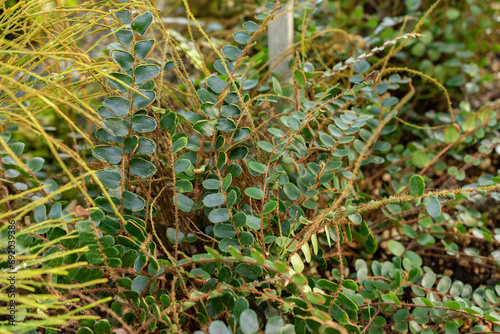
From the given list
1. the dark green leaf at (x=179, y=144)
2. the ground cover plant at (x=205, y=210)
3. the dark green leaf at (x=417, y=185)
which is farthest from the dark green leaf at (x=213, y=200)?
the dark green leaf at (x=417, y=185)

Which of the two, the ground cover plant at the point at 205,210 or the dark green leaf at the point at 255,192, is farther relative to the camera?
the dark green leaf at the point at 255,192

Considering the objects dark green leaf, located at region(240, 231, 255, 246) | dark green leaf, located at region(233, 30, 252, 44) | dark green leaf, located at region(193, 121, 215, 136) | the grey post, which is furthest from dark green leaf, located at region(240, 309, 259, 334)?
the grey post

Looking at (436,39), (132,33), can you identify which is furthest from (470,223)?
(132,33)

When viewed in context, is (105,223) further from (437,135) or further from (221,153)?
(437,135)

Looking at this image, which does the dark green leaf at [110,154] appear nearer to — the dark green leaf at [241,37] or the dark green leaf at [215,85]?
the dark green leaf at [215,85]

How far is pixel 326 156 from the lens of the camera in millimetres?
1001

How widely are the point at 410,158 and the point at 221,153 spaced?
773 millimetres

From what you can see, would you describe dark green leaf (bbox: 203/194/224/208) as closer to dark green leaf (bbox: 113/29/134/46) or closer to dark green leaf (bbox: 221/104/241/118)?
dark green leaf (bbox: 221/104/241/118)

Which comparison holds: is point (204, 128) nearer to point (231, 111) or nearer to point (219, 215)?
point (231, 111)

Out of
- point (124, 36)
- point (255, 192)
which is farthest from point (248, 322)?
point (124, 36)

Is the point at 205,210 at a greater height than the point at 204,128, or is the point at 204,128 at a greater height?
the point at 204,128

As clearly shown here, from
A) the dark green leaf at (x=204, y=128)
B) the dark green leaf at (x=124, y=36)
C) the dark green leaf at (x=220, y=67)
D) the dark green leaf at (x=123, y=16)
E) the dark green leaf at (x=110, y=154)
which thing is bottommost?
the dark green leaf at (x=204, y=128)

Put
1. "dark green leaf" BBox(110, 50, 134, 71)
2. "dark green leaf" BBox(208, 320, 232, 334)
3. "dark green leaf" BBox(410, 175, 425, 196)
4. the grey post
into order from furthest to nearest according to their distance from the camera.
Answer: the grey post → "dark green leaf" BBox(410, 175, 425, 196) → "dark green leaf" BBox(110, 50, 134, 71) → "dark green leaf" BBox(208, 320, 232, 334)

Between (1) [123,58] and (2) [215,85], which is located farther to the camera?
(2) [215,85]
